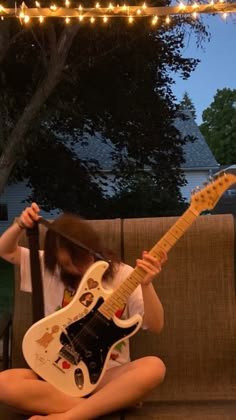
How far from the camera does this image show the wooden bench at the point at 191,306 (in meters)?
2.78

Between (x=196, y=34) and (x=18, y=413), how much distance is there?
7317mm

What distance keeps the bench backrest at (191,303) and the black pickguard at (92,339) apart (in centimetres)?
50

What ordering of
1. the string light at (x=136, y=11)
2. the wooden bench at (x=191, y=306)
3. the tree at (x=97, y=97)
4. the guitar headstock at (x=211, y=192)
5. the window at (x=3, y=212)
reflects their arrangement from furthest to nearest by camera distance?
the window at (x=3, y=212)
the tree at (x=97, y=97)
the string light at (x=136, y=11)
the wooden bench at (x=191, y=306)
the guitar headstock at (x=211, y=192)

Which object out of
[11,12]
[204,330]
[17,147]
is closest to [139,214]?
[17,147]

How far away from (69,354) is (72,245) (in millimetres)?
452

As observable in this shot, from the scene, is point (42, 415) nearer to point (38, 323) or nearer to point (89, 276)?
point (38, 323)

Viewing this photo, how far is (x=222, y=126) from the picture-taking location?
49.9 m

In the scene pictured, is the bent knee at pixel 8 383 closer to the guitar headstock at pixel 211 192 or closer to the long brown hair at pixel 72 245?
the long brown hair at pixel 72 245

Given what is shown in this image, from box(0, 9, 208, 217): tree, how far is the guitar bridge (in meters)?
6.15

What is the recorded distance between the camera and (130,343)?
111 inches

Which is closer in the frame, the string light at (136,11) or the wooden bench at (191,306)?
the wooden bench at (191,306)

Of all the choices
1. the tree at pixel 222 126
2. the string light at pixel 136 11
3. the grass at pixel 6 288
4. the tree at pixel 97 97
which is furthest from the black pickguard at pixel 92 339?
→ the tree at pixel 222 126

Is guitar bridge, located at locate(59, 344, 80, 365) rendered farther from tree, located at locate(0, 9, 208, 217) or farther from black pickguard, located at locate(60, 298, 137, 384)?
tree, located at locate(0, 9, 208, 217)

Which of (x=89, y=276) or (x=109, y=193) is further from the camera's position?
(x=109, y=193)
